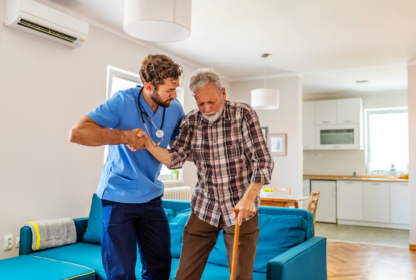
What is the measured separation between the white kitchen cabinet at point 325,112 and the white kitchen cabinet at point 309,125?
0.30ft

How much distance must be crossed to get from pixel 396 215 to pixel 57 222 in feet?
20.0

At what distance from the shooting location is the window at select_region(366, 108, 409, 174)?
768cm

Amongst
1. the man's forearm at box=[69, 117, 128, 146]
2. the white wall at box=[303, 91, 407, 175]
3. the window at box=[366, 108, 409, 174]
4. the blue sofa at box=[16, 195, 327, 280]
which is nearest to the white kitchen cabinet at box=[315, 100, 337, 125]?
the white wall at box=[303, 91, 407, 175]

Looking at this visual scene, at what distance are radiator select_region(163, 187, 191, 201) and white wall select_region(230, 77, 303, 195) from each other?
1812 millimetres

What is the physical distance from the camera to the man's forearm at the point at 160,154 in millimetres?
1687

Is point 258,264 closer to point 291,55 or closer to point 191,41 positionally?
point 191,41

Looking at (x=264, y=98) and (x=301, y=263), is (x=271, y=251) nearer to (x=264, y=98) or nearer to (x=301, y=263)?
(x=301, y=263)

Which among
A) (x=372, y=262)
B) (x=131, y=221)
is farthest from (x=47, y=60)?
(x=372, y=262)

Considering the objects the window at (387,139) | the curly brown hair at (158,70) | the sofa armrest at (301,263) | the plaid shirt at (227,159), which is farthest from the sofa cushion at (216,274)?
the window at (387,139)

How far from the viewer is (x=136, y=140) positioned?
5.25 ft

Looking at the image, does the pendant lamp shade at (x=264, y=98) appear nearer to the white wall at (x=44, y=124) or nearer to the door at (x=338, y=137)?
the white wall at (x=44, y=124)

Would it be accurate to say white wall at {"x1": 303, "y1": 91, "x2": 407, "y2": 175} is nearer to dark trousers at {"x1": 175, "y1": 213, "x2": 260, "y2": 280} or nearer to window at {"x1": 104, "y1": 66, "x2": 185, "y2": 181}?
window at {"x1": 104, "y1": 66, "x2": 185, "y2": 181}

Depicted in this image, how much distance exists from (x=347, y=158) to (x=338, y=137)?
0.63 metres

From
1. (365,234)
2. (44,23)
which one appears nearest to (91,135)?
(44,23)
